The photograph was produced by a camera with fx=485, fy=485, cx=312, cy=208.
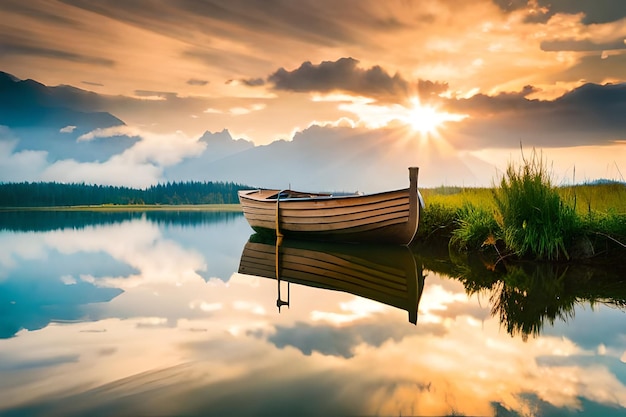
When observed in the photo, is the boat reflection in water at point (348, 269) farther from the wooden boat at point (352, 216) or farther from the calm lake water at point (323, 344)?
the wooden boat at point (352, 216)

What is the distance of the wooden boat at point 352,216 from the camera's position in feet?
40.1

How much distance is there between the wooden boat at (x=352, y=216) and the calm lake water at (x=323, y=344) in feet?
9.20

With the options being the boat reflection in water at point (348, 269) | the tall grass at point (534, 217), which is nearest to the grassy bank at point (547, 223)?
the tall grass at point (534, 217)

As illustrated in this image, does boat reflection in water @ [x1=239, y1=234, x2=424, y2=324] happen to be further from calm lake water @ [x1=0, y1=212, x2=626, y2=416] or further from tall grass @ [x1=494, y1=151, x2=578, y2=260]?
tall grass @ [x1=494, y1=151, x2=578, y2=260]

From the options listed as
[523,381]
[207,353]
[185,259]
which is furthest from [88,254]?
[523,381]

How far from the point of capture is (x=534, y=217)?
368 inches

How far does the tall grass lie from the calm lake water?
2.33 ft

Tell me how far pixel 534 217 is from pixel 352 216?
5.01m

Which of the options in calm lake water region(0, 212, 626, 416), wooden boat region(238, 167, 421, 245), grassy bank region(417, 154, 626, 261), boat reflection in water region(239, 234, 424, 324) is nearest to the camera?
calm lake water region(0, 212, 626, 416)

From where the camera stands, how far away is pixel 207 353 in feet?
14.9

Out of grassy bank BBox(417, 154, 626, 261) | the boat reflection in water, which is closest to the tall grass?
grassy bank BBox(417, 154, 626, 261)

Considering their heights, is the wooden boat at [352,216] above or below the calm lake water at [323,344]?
above

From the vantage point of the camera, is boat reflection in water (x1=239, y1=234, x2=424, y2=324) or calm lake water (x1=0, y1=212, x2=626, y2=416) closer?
calm lake water (x1=0, y1=212, x2=626, y2=416)

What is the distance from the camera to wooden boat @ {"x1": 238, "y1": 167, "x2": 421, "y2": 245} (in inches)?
481
